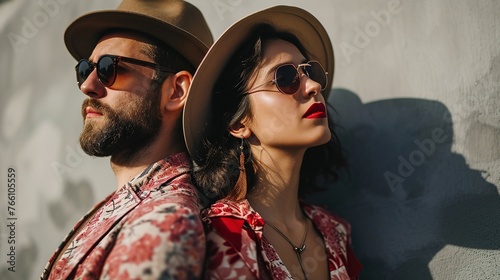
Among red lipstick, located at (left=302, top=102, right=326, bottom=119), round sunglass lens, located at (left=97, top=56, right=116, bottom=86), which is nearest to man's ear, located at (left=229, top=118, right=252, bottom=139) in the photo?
red lipstick, located at (left=302, top=102, right=326, bottom=119)

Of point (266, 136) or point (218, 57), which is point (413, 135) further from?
point (218, 57)

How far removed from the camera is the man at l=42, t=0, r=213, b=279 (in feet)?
6.88

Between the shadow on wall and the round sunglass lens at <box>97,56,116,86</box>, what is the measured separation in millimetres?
1355

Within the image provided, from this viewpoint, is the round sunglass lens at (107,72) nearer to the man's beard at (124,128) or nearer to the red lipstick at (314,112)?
the man's beard at (124,128)

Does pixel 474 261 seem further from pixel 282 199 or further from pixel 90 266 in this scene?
pixel 90 266

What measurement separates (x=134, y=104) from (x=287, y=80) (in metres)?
0.76

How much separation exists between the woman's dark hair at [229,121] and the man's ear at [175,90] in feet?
0.56

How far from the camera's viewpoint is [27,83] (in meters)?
3.84

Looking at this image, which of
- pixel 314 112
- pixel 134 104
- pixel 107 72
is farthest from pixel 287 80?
pixel 107 72

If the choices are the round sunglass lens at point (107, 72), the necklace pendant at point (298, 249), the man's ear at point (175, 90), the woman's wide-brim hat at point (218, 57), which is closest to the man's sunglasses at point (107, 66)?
the round sunglass lens at point (107, 72)

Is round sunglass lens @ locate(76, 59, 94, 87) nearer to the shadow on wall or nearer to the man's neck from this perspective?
the man's neck

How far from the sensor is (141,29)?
97.1 inches

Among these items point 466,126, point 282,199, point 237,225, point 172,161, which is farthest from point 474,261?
point 172,161

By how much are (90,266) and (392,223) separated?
1.58 meters
